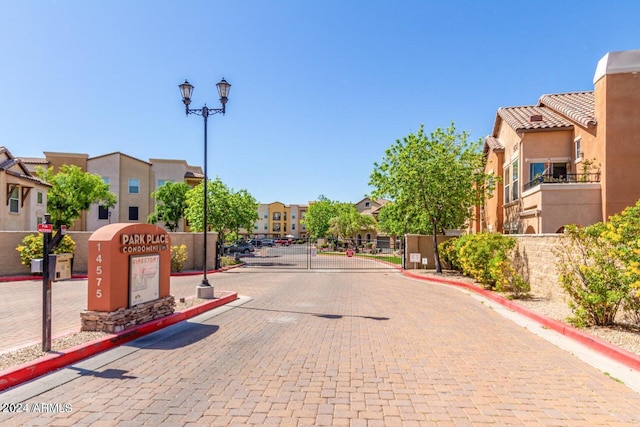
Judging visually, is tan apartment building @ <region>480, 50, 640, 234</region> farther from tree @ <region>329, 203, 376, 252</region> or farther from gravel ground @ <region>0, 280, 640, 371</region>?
tree @ <region>329, 203, 376, 252</region>

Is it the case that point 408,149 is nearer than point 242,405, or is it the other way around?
point 242,405

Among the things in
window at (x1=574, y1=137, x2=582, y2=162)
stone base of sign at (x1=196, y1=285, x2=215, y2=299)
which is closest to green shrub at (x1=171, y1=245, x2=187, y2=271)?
stone base of sign at (x1=196, y1=285, x2=215, y2=299)

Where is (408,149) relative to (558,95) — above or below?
below

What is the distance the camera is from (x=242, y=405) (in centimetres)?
438

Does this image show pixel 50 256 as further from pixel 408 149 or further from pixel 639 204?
pixel 408 149

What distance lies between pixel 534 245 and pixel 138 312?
12522 millimetres

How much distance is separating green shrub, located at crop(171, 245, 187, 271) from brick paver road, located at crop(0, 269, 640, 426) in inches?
505

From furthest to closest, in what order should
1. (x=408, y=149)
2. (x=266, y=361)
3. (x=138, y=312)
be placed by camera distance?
1. (x=408, y=149)
2. (x=138, y=312)
3. (x=266, y=361)

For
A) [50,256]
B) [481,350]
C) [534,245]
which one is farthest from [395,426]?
[534,245]

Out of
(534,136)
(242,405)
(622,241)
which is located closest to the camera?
(242,405)

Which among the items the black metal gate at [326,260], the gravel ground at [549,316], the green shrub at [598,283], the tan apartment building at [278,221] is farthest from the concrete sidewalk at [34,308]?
the tan apartment building at [278,221]

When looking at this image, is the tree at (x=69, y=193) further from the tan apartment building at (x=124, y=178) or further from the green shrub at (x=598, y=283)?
the green shrub at (x=598, y=283)

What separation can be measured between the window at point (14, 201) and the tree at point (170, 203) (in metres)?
15.0

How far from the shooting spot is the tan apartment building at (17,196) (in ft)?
82.7
